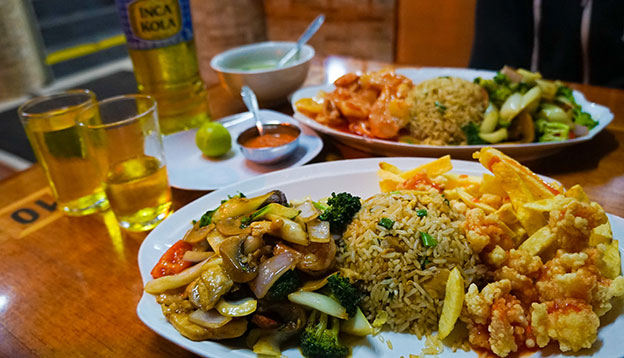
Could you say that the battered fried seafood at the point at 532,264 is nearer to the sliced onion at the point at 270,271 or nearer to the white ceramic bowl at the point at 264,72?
the sliced onion at the point at 270,271

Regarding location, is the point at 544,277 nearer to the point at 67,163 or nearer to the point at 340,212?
the point at 340,212

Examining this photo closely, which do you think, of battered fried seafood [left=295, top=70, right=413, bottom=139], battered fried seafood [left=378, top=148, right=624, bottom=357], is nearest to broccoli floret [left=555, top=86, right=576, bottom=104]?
battered fried seafood [left=295, top=70, right=413, bottom=139]

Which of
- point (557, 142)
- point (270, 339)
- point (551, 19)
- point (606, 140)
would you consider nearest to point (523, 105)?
point (557, 142)

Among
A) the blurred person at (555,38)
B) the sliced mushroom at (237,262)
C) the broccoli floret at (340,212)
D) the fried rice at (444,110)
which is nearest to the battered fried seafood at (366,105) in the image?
the fried rice at (444,110)

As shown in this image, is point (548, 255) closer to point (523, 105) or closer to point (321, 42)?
point (523, 105)

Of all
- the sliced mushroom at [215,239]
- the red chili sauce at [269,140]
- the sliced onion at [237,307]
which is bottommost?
the sliced onion at [237,307]
